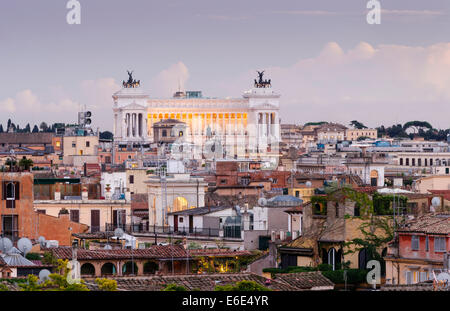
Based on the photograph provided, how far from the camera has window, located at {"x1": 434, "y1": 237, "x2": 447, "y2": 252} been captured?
42.3 ft

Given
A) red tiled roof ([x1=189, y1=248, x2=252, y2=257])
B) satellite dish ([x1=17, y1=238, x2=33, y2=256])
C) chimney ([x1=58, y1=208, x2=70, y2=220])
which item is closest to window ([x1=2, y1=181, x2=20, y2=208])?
chimney ([x1=58, y1=208, x2=70, y2=220])

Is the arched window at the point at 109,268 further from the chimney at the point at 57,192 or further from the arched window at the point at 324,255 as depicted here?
the chimney at the point at 57,192

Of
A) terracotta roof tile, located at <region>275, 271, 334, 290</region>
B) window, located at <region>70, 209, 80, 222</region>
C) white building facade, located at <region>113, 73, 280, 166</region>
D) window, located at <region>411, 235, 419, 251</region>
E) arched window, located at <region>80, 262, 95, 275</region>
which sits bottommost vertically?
window, located at <region>70, 209, 80, 222</region>

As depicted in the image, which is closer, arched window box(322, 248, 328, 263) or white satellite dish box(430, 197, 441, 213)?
arched window box(322, 248, 328, 263)

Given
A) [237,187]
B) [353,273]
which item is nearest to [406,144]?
[237,187]

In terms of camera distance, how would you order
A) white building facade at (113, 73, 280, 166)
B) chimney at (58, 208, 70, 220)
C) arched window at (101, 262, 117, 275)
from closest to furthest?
arched window at (101, 262, 117, 275) < chimney at (58, 208, 70, 220) < white building facade at (113, 73, 280, 166)

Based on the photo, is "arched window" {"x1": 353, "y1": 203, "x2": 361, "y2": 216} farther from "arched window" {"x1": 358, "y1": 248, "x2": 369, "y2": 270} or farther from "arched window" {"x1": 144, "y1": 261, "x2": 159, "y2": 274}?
"arched window" {"x1": 144, "y1": 261, "x2": 159, "y2": 274}

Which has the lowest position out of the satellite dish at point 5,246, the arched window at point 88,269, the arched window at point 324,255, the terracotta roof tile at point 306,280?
the arched window at point 88,269

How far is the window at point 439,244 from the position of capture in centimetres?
1289

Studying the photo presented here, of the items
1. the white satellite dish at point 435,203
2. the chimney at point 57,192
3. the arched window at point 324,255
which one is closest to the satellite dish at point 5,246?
the arched window at point 324,255

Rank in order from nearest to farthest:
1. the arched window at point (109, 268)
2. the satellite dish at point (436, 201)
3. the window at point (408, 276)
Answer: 1. the window at point (408, 276)
2. the arched window at point (109, 268)
3. the satellite dish at point (436, 201)

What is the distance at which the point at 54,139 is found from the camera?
3110 inches

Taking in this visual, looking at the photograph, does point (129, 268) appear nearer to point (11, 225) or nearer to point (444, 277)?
point (11, 225)
